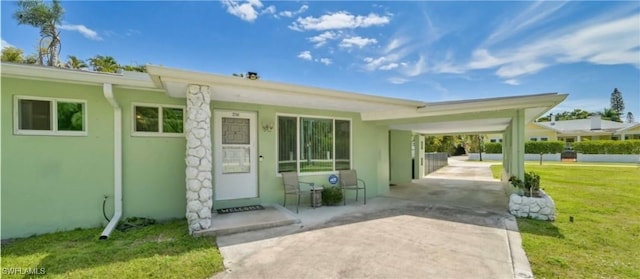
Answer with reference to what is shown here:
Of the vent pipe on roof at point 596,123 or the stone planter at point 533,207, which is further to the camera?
the vent pipe on roof at point 596,123

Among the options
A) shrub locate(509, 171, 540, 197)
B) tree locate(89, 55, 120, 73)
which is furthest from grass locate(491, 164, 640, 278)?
tree locate(89, 55, 120, 73)

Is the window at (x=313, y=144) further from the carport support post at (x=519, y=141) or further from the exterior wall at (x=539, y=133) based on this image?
the exterior wall at (x=539, y=133)

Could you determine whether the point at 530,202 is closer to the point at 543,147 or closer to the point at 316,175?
the point at 316,175

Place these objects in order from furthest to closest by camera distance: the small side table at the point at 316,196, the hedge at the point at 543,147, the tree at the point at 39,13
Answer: the hedge at the point at 543,147 < the tree at the point at 39,13 < the small side table at the point at 316,196

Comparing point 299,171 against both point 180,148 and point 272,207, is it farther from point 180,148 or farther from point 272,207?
point 180,148

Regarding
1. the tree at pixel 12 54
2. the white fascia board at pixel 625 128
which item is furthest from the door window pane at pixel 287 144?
the white fascia board at pixel 625 128

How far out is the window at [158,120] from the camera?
5.80 m

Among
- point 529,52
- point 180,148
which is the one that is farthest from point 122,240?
point 529,52

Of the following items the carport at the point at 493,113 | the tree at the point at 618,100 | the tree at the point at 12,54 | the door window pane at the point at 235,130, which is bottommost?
the door window pane at the point at 235,130

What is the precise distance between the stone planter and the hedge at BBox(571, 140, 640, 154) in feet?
91.3

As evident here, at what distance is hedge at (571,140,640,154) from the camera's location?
78.6ft

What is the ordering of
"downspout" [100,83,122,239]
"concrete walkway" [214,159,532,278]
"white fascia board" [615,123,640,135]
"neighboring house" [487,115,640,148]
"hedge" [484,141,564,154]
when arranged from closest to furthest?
"concrete walkway" [214,159,532,278] → "downspout" [100,83,122,239] → "hedge" [484,141,564,154] → "white fascia board" [615,123,640,135] → "neighboring house" [487,115,640,148]

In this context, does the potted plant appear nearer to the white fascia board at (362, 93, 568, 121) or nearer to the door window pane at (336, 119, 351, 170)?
the white fascia board at (362, 93, 568, 121)

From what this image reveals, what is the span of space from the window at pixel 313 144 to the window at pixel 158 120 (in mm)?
2327
